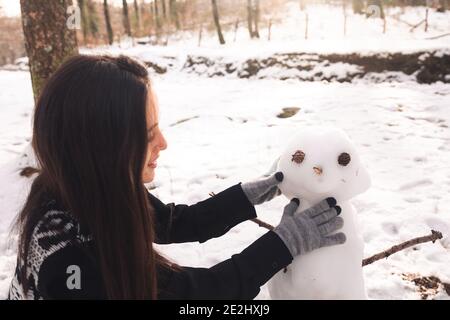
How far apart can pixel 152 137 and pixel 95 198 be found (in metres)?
0.33

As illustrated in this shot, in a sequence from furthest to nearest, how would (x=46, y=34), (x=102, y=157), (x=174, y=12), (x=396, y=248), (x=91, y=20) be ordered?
1. (x=91, y=20)
2. (x=174, y=12)
3. (x=46, y=34)
4. (x=396, y=248)
5. (x=102, y=157)

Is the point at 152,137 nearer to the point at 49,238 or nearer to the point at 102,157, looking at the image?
the point at 102,157

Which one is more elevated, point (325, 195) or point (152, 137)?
point (152, 137)

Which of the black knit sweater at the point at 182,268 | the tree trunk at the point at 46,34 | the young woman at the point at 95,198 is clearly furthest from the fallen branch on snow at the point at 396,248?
the tree trunk at the point at 46,34

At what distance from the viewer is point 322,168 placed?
1.66 m

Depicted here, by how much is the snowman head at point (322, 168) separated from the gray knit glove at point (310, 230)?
16 cm

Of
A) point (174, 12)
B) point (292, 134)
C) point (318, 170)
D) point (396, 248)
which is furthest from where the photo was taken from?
point (174, 12)

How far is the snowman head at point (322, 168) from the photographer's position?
1660mm

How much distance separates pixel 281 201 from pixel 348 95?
3957mm

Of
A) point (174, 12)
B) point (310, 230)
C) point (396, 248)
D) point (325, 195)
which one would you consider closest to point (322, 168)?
point (325, 195)

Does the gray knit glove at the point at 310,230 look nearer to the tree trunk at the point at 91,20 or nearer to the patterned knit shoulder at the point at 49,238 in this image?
the patterned knit shoulder at the point at 49,238
